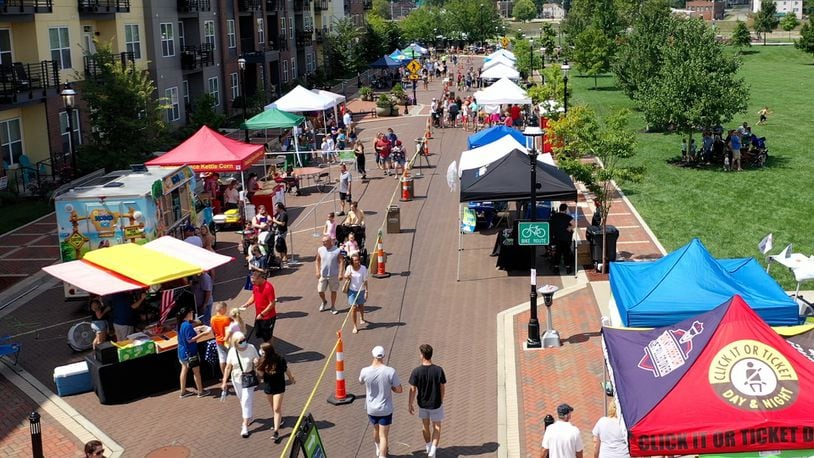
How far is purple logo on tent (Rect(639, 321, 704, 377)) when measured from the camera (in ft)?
35.8

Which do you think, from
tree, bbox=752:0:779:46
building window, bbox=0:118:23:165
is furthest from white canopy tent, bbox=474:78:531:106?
tree, bbox=752:0:779:46

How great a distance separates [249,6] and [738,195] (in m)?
38.4

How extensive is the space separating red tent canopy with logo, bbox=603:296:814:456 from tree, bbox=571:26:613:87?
6568 centimetres

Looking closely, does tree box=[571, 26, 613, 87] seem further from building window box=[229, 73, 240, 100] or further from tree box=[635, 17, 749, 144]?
tree box=[635, 17, 749, 144]

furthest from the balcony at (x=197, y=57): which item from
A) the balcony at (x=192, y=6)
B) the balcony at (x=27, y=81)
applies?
the balcony at (x=27, y=81)

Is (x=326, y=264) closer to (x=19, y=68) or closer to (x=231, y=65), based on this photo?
(x=19, y=68)

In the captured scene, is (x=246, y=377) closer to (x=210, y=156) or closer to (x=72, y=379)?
(x=72, y=379)

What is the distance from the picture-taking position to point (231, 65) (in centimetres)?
5762

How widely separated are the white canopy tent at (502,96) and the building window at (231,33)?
20330mm

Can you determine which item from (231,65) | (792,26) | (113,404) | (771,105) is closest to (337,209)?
(113,404)

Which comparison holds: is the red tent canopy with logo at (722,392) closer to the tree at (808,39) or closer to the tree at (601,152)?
the tree at (601,152)

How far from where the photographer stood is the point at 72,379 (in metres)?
16.2

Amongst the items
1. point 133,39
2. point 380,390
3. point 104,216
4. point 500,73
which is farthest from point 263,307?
point 500,73

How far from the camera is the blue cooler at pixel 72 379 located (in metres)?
16.1
